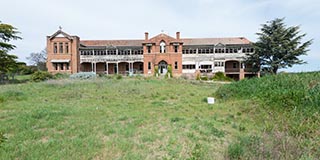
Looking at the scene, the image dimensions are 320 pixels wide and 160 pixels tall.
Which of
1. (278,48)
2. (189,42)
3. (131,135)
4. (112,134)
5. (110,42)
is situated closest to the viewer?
(131,135)

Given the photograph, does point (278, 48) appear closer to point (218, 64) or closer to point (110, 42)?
point (218, 64)

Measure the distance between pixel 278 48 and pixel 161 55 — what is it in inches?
768

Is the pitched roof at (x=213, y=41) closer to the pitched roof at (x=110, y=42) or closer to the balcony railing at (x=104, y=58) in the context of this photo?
the pitched roof at (x=110, y=42)

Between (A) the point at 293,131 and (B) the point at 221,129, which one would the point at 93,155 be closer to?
(B) the point at 221,129

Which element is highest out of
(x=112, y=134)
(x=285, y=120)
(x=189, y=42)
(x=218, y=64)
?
(x=189, y=42)

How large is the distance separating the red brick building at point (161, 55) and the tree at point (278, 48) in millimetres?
3304

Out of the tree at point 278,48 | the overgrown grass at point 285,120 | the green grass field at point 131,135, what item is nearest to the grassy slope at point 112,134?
the green grass field at point 131,135

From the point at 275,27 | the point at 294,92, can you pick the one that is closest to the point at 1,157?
the point at 294,92

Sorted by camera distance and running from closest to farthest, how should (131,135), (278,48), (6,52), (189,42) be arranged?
(131,135), (6,52), (278,48), (189,42)

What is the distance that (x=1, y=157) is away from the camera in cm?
467

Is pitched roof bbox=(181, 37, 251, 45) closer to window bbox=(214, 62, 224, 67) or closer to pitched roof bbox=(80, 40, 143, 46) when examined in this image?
window bbox=(214, 62, 224, 67)

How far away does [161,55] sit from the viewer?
4166 centimetres

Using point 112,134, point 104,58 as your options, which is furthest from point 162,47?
point 112,134

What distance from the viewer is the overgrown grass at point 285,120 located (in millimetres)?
4648
